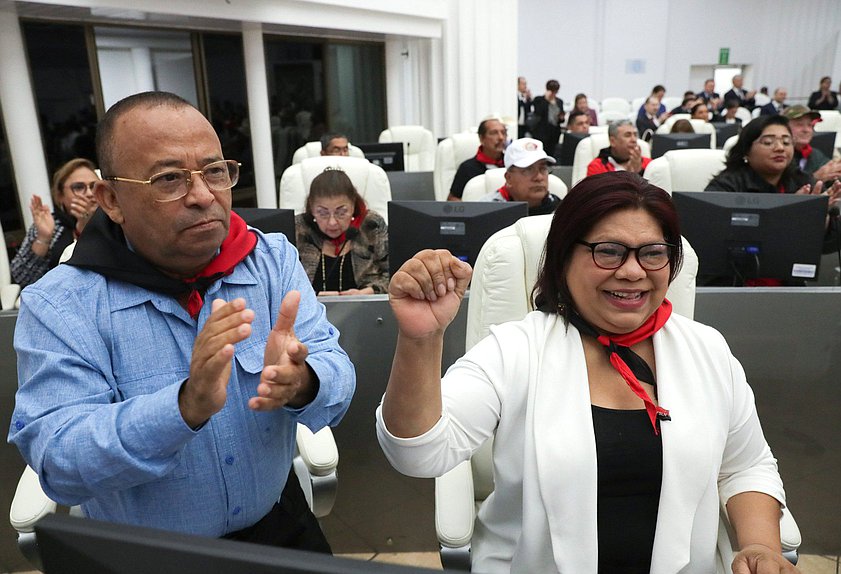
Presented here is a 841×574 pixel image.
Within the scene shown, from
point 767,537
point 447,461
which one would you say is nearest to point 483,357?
point 447,461

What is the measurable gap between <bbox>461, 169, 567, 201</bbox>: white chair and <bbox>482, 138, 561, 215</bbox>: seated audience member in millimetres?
356

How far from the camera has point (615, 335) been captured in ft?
4.02

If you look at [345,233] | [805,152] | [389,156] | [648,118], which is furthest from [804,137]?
[648,118]

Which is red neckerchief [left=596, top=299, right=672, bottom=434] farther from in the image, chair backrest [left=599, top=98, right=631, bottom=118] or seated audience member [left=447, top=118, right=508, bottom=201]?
chair backrest [left=599, top=98, right=631, bottom=118]

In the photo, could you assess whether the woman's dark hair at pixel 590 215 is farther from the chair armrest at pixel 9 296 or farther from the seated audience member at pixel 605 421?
the chair armrest at pixel 9 296

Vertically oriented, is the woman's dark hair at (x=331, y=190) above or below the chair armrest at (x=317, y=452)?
above

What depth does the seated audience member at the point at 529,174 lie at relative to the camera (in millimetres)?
2918

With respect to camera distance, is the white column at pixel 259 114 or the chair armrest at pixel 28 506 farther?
the white column at pixel 259 114

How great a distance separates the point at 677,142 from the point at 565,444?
15.3 feet

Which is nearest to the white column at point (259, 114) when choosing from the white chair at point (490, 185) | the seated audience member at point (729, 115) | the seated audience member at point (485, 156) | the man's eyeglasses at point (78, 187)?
the seated audience member at point (485, 156)

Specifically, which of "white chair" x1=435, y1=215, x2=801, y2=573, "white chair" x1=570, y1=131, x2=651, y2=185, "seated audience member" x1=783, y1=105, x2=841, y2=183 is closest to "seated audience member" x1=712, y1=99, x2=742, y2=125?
"white chair" x1=570, y1=131, x2=651, y2=185

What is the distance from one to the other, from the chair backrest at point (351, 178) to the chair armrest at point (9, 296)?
1260 mm

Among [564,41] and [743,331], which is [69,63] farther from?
[564,41]

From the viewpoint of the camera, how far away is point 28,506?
4.07 feet
